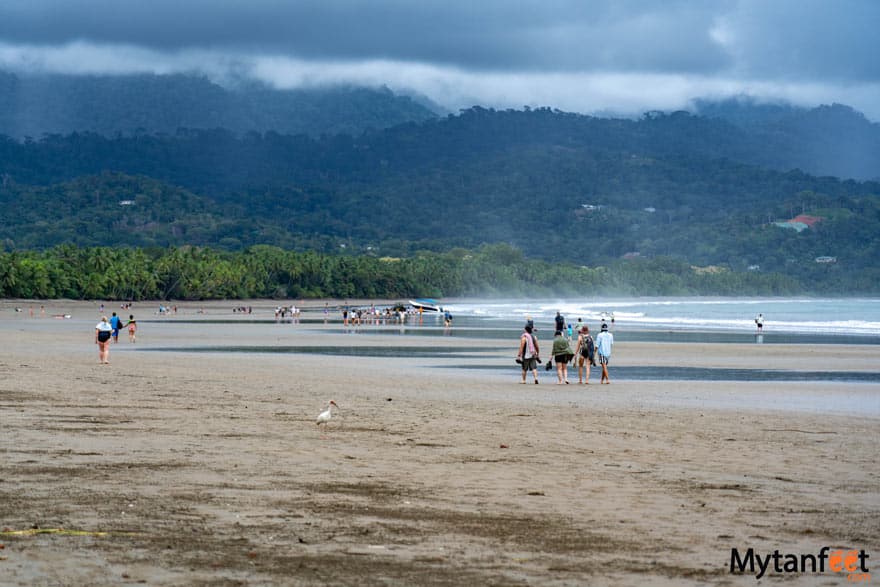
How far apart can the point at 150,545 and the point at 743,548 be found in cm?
506

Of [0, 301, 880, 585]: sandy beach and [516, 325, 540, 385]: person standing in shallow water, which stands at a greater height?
[516, 325, 540, 385]: person standing in shallow water

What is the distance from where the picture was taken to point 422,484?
42.1 ft

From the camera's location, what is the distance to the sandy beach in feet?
30.7

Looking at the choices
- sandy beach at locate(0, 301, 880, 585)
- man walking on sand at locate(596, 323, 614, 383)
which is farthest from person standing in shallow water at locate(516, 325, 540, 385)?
sandy beach at locate(0, 301, 880, 585)

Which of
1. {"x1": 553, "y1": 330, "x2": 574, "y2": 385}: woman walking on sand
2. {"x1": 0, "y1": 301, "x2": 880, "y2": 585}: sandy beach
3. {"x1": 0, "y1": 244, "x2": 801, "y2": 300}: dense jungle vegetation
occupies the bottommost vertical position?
{"x1": 0, "y1": 301, "x2": 880, "y2": 585}: sandy beach

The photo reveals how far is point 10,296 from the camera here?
122m

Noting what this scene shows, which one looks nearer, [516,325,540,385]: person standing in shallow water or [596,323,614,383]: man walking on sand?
[516,325,540,385]: person standing in shallow water

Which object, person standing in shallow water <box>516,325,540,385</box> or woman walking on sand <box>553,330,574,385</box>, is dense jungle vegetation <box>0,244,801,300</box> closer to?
person standing in shallow water <box>516,325,540,385</box>

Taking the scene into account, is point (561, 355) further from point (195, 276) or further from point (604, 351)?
point (195, 276)

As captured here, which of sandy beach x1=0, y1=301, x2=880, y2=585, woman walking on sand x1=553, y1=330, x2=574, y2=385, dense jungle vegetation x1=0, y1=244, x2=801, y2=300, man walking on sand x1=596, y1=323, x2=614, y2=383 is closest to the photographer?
sandy beach x1=0, y1=301, x2=880, y2=585

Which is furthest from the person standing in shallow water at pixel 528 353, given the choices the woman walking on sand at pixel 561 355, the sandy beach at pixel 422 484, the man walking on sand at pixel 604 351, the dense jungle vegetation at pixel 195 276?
the dense jungle vegetation at pixel 195 276

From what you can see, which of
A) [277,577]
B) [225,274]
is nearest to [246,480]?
[277,577]

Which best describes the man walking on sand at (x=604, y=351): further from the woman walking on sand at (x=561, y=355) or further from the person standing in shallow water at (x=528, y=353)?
the person standing in shallow water at (x=528, y=353)

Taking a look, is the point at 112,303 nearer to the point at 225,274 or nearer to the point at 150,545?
the point at 225,274
